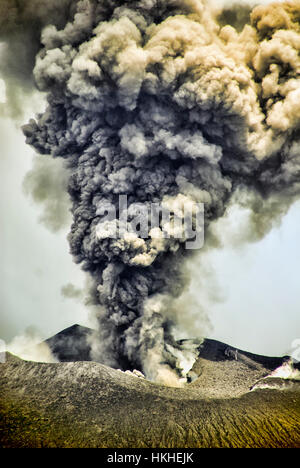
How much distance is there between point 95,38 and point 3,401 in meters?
20.2

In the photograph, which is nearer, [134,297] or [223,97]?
[223,97]

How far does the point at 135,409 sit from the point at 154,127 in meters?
16.2

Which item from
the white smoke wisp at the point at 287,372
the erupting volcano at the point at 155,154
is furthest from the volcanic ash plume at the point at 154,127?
the white smoke wisp at the point at 287,372

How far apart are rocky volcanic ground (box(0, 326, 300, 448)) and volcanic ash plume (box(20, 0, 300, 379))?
10.7ft

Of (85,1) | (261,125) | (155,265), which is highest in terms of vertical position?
(85,1)

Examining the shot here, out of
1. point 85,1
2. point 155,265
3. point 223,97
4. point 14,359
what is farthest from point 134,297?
point 85,1

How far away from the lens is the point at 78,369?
58.4 feet

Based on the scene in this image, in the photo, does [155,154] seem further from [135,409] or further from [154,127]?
[135,409]

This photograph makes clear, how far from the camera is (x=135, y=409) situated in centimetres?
1532

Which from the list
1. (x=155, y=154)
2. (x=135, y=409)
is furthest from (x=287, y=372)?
(x=155, y=154)

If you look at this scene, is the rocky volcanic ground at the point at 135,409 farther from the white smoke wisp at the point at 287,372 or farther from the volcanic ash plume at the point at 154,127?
the volcanic ash plume at the point at 154,127

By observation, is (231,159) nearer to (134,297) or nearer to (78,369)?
(134,297)

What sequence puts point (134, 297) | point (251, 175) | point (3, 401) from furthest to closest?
point (251, 175)
point (134, 297)
point (3, 401)

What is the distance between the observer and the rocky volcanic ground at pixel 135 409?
1343cm
